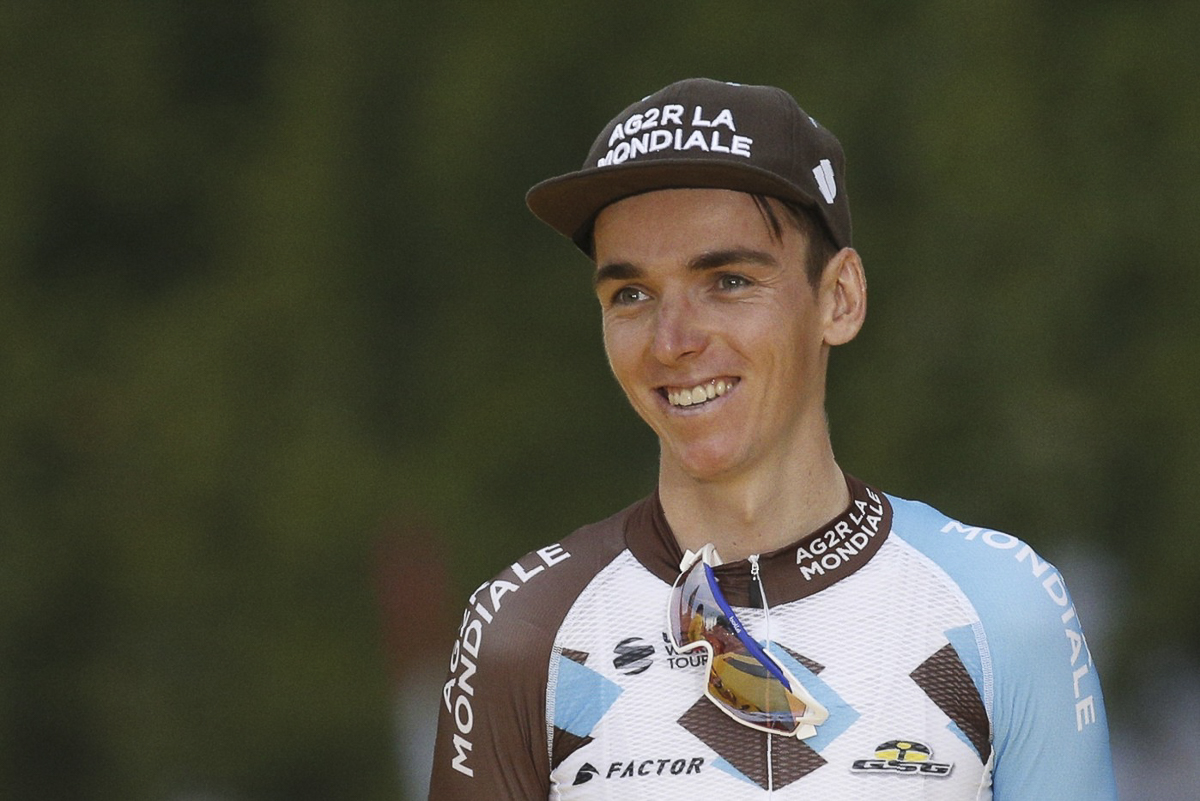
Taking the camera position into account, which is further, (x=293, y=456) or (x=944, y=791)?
(x=293, y=456)

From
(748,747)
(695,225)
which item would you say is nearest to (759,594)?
(748,747)

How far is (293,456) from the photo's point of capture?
23.4 ft

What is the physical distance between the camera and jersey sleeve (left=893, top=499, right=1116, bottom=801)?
2.56 m

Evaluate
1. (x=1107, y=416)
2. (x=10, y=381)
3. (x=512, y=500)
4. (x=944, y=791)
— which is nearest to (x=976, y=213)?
(x=1107, y=416)

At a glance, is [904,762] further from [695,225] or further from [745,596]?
[695,225]

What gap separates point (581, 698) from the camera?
268 centimetres

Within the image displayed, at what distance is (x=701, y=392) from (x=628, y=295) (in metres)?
0.23

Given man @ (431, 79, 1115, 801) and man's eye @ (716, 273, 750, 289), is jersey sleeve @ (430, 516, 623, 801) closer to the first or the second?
man @ (431, 79, 1115, 801)

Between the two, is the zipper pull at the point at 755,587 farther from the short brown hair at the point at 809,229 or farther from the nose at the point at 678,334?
the short brown hair at the point at 809,229

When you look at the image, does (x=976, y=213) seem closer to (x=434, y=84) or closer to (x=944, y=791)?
(x=434, y=84)

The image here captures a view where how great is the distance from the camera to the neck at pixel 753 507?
9.16ft

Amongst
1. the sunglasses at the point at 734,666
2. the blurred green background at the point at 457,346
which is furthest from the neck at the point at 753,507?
the blurred green background at the point at 457,346

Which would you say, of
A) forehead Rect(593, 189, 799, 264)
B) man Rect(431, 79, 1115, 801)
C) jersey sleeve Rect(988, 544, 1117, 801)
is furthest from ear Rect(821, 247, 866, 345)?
jersey sleeve Rect(988, 544, 1117, 801)

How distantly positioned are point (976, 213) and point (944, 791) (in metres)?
4.85
